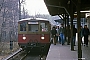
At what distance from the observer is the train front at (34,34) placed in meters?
17.3

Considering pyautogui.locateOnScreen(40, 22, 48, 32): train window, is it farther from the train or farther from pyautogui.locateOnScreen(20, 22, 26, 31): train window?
pyautogui.locateOnScreen(20, 22, 26, 31): train window

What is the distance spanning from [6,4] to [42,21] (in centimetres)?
1653

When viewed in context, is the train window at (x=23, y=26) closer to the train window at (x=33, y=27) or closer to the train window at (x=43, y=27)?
the train window at (x=33, y=27)

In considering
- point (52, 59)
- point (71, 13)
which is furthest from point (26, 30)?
point (52, 59)

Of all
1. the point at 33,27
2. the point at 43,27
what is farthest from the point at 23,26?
the point at 43,27

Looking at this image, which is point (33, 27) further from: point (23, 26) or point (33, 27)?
point (23, 26)

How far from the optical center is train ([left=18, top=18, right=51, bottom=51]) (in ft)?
56.9

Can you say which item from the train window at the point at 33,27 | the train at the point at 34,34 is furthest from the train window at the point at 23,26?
the train window at the point at 33,27

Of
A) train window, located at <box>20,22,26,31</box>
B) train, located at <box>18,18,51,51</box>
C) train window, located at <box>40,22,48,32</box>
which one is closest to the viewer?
train, located at <box>18,18,51,51</box>

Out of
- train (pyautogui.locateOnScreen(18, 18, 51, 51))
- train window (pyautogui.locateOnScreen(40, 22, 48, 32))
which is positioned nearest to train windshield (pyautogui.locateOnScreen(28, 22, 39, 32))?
train (pyautogui.locateOnScreen(18, 18, 51, 51))

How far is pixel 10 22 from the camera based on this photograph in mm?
35906

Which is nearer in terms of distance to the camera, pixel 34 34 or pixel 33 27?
pixel 34 34

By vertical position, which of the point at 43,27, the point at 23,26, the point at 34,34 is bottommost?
the point at 34,34

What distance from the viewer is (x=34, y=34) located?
17.5m
